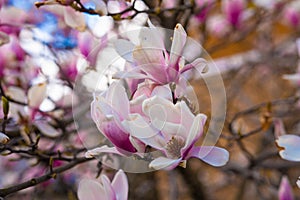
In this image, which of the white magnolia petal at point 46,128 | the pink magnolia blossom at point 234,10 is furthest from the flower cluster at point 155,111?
the pink magnolia blossom at point 234,10

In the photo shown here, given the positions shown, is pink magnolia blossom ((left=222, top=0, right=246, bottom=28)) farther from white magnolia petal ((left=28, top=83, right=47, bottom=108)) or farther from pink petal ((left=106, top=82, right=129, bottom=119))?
pink petal ((left=106, top=82, right=129, bottom=119))

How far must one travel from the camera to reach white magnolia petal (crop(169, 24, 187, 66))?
68cm

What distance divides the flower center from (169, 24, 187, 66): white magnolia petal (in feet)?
0.38

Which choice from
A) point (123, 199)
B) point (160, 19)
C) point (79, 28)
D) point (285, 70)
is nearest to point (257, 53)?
point (285, 70)

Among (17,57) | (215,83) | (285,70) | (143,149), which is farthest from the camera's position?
(285,70)

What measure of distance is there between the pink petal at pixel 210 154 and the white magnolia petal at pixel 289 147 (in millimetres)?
152

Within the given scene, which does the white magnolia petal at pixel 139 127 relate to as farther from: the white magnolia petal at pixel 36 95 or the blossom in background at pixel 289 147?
the white magnolia petal at pixel 36 95

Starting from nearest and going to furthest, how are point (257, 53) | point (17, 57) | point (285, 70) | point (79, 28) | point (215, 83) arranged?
point (215, 83) → point (79, 28) → point (17, 57) → point (285, 70) → point (257, 53)

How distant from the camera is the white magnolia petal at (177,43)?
0.68 metres

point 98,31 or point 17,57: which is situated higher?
point 98,31

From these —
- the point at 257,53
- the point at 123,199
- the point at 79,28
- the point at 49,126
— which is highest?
the point at 79,28

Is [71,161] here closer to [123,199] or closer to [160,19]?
[123,199]

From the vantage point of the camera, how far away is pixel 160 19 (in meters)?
1.26

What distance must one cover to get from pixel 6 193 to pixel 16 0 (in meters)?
0.76
